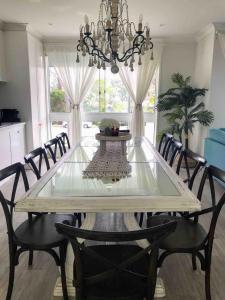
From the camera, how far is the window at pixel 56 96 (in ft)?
18.6

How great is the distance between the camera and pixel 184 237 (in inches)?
64.2

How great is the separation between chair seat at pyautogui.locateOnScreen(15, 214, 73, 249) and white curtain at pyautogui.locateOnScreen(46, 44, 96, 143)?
4.04 meters

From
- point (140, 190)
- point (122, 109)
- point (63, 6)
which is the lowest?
point (140, 190)

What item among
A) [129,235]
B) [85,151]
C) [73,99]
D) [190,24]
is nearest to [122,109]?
[73,99]

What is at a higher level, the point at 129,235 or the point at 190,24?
the point at 190,24

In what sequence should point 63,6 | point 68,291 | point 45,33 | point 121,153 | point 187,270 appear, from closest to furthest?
point 68,291 < point 187,270 < point 121,153 < point 63,6 < point 45,33

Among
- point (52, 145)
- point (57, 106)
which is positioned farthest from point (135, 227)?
point (57, 106)

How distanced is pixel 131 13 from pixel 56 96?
8.91 ft

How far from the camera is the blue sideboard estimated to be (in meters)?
3.54

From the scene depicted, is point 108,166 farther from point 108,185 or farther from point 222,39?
point 222,39

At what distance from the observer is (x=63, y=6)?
11.4 ft

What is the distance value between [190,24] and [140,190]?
12.6ft

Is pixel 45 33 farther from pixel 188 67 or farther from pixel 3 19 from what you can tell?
pixel 188 67

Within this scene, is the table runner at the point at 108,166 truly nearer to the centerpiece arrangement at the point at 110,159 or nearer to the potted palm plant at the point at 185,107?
the centerpiece arrangement at the point at 110,159
